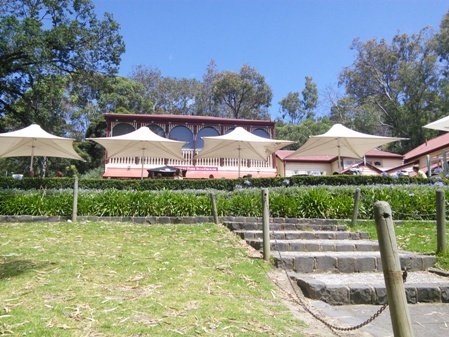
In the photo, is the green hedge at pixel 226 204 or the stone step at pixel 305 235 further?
the green hedge at pixel 226 204

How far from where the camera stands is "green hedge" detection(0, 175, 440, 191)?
41.0 ft

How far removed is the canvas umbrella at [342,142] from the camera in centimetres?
1606

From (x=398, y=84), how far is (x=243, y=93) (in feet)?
53.4

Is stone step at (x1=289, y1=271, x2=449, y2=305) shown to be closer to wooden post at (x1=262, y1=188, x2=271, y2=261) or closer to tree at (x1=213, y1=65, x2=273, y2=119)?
wooden post at (x1=262, y1=188, x2=271, y2=261)

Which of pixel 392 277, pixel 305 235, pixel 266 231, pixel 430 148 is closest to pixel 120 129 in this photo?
pixel 305 235

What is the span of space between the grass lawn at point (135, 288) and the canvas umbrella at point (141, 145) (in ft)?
28.6

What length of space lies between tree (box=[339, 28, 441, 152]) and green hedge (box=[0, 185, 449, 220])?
2726cm

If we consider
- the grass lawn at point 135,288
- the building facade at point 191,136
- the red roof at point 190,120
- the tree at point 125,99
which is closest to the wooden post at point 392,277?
the grass lawn at point 135,288

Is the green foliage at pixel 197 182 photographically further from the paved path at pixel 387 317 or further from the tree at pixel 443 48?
the tree at pixel 443 48

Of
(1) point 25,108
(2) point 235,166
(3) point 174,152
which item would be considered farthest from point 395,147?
(1) point 25,108

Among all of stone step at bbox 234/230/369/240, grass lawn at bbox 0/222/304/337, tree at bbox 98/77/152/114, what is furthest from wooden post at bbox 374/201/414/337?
tree at bbox 98/77/152/114

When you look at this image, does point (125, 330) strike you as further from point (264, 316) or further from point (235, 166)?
point (235, 166)

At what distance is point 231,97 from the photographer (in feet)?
153

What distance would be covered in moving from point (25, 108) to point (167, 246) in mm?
21292
